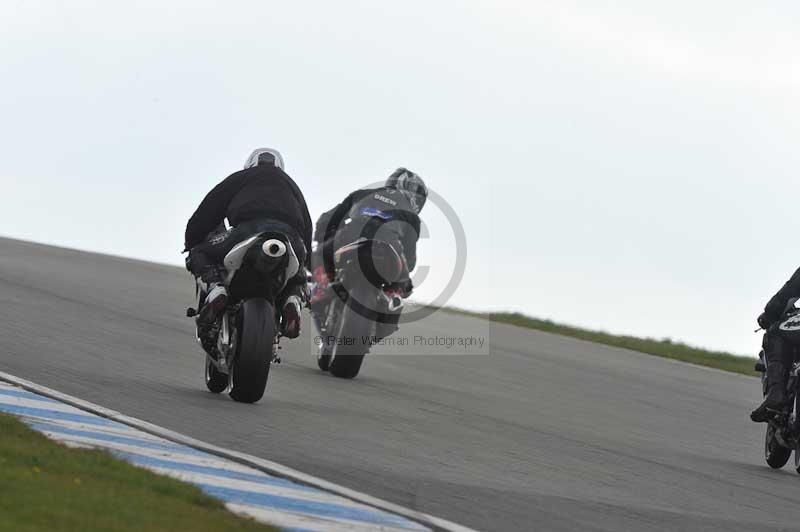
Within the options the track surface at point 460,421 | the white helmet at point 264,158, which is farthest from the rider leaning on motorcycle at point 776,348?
the white helmet at point 264,158

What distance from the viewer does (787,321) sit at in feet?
34.6

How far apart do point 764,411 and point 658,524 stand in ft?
11.5

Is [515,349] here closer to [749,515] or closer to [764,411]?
[764,411]

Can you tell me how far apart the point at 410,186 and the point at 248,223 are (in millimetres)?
3374

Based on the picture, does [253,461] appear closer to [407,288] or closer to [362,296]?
[362,296]

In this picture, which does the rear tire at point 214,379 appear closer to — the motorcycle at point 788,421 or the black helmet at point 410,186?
the black helmet at point 410,186

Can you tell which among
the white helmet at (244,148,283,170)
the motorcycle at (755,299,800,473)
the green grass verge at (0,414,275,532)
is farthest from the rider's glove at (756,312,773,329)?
the green grass verge at (0,414,275,532)

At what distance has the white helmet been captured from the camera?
10.3 metres

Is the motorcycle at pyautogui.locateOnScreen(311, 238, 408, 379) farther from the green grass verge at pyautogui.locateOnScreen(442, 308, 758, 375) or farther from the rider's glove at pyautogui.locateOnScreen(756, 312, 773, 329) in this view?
the green grass verge at pyautogui.locateOnScreen(442, 308, 758, 375)

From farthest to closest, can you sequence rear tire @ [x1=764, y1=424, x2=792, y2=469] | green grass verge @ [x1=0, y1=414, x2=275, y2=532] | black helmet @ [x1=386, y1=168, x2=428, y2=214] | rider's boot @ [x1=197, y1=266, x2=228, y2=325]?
black helmet @ [x1=386, y1=168, x2=428, y2=214] → rear tire @ [x1=764, y1=424, x2=792, y2=469] → rider's boot @ [x1=197, y1=266, x2=228, y2=325] → green grass verge @ [x1=0, y1=414, x2=275, y2=532]

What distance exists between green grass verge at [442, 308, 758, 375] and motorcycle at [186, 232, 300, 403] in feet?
43.8

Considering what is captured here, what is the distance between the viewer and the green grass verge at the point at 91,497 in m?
5.14

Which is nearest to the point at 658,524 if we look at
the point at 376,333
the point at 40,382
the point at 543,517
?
the point at 543,517

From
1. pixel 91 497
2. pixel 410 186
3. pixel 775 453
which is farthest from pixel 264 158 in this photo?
pixel 91 497
